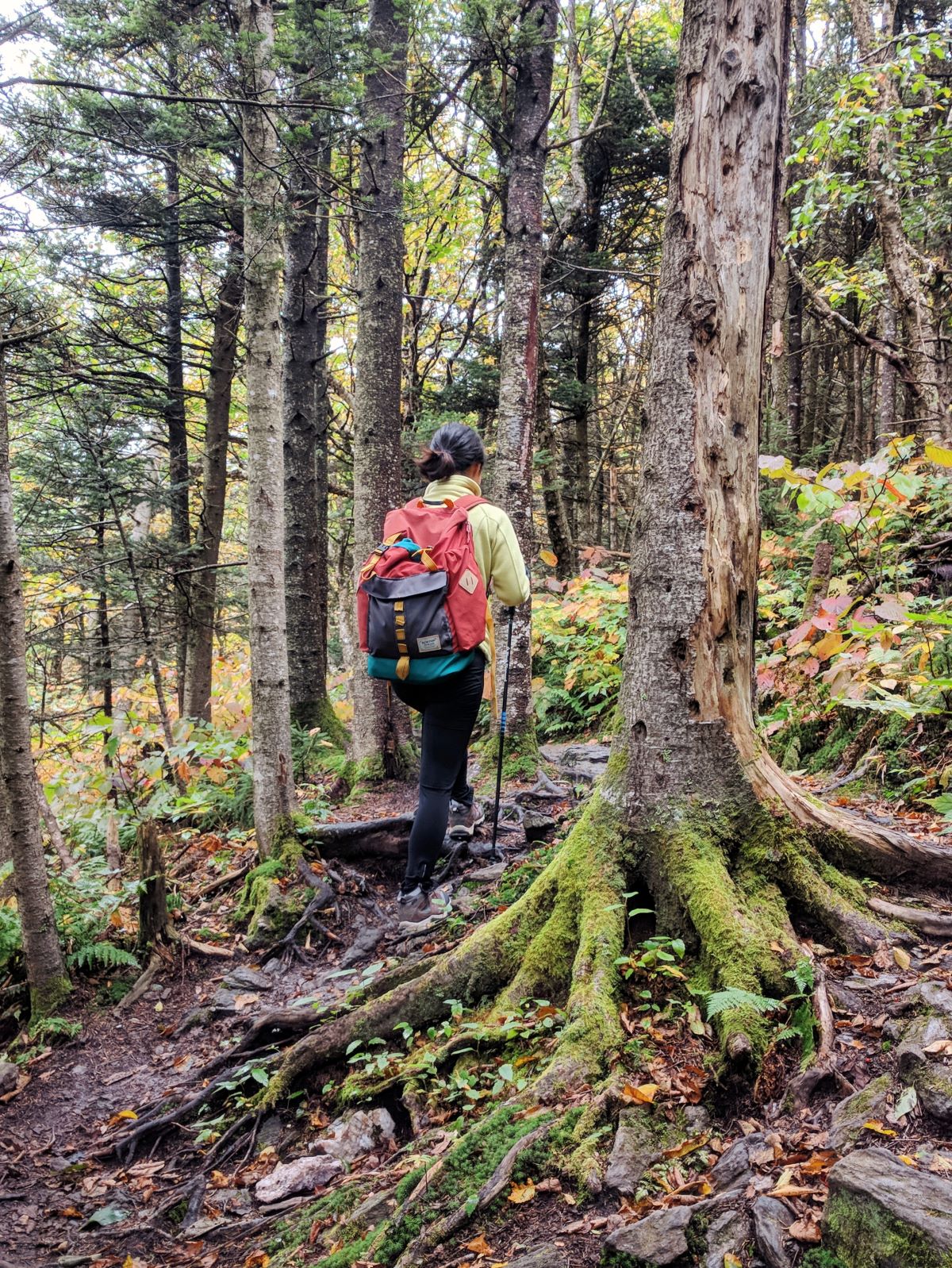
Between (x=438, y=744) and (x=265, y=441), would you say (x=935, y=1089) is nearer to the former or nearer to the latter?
(x=438, y=744)

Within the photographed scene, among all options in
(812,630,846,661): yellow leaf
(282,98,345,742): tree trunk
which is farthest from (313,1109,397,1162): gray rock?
(282,98,345,742): tree trunk

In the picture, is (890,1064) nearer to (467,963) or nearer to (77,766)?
(467,963)

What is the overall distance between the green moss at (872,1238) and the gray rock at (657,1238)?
1.14 feet

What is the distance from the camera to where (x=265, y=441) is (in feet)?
18.9

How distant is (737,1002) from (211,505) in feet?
35.3

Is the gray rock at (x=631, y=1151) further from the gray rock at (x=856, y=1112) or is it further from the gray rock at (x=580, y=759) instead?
the gray rock at (x=580, y=759)

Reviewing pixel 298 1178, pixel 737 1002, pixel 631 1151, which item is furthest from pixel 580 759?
pixel 631 1151

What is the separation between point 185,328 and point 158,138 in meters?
6.89

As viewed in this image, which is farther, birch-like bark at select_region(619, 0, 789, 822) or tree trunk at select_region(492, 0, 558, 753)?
tree trunk at select_region(492, 0, 558, 753)

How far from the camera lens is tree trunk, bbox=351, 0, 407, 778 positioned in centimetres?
769

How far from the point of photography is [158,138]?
7020 mm

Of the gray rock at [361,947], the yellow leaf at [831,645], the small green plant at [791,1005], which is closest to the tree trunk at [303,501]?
the gray rock at [361,947]

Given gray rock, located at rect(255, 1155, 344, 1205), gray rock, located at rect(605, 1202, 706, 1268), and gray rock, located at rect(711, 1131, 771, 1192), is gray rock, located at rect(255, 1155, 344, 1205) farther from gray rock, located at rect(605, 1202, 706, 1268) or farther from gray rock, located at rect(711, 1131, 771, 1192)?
gray rock, located at rect(711, 1131, 771, 1192)

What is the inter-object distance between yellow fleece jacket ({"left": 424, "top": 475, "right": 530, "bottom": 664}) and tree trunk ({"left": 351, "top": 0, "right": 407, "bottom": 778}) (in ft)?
10.2
